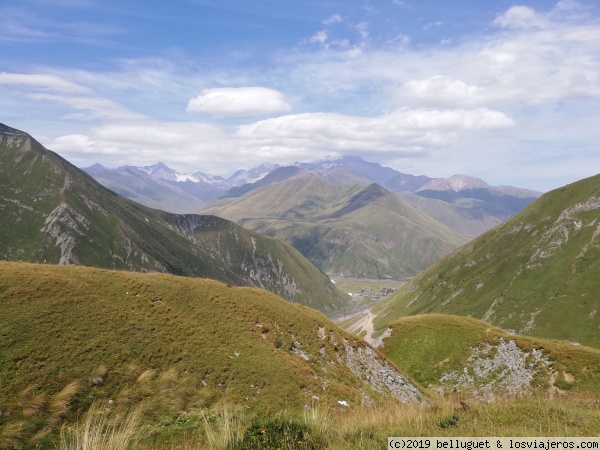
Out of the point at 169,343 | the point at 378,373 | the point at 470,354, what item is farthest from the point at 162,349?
the point at 470,354

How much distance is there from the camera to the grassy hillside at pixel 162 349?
22.3 meters

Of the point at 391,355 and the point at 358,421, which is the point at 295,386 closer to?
the point at 358,421

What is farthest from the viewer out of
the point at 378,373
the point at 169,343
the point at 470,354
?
the point at 470,354

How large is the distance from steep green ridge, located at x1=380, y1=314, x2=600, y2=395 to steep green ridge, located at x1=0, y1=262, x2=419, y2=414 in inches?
731

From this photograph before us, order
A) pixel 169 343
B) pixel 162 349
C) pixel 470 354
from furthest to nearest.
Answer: pixel 470 354
pixel 169 343
pixel 162 349

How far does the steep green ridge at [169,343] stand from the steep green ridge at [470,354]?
60.9 feet

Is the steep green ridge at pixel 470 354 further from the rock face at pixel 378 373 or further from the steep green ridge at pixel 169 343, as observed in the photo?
the steep green ridge at pixel 169 343

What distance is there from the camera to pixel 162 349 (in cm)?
2861

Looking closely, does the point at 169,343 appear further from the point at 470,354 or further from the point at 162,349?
the point at 470,354

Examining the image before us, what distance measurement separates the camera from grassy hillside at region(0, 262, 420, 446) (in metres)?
22.3

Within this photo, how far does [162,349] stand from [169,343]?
1029mm

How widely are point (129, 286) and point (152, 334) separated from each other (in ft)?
27.9

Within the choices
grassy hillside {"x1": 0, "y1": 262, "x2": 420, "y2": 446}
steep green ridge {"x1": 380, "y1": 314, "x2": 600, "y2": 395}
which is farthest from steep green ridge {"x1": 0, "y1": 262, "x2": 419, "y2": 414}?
steep green ridge {"x1": 380, "y1": 314, "x2": 600, "y2": 395}

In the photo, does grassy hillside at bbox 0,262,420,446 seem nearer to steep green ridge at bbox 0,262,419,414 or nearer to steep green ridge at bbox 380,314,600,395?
steep green ridge at bbox 0,262,419,414
